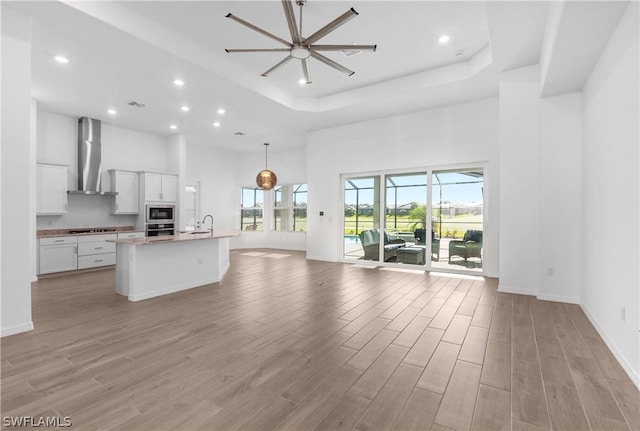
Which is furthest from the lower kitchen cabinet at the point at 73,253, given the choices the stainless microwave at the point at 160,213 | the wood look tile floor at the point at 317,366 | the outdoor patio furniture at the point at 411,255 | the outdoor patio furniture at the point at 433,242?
the outdoor patio furniture at the point at 433,242

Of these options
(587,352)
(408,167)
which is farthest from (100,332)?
(408,167)

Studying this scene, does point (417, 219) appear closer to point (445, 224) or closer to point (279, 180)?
point (445, 224)

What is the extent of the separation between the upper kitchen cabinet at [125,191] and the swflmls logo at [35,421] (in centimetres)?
632

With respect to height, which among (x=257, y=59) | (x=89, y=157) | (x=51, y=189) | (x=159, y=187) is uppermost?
(x=257, y=59)

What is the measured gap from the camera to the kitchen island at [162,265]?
169 inches

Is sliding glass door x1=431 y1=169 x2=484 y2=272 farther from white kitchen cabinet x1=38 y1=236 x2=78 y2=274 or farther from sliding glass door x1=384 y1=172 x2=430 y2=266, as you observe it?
white kitchen cabinet x1=38 y1=236 x2=78 y2=274

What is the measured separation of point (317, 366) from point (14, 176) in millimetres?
3494

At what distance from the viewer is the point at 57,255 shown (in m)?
6.02

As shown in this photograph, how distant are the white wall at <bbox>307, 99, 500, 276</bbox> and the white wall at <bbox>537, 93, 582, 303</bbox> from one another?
1.22m

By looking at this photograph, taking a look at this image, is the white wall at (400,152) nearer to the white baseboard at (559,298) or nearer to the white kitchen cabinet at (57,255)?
the white baseboard at (559,298)

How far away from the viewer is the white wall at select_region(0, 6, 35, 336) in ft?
9.92

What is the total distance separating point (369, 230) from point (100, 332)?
5.33 meters

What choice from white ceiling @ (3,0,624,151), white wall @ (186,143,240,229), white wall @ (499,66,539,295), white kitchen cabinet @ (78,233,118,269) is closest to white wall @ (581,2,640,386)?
white wall @ (499,66,539,295)

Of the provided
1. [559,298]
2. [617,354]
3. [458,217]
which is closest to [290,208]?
[458,217]
